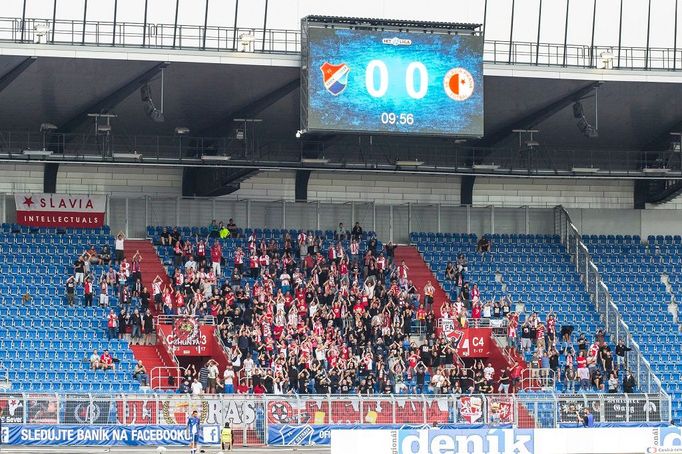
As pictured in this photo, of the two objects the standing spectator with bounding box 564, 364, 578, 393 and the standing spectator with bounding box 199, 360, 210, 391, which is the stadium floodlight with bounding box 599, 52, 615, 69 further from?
the standing spectator with bounding box 199, 360, 210, 391

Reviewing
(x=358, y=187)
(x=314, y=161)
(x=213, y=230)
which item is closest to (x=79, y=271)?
(x=213, y=230)

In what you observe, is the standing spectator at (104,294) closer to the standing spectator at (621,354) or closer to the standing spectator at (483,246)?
the standing spectator at (483,246)

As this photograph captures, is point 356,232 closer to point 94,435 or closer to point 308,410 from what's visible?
point 308,410

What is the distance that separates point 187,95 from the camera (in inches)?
2131

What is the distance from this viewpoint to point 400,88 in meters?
52.5

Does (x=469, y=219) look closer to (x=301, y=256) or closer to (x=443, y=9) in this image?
(x=301, y=256)

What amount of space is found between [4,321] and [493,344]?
17791mm

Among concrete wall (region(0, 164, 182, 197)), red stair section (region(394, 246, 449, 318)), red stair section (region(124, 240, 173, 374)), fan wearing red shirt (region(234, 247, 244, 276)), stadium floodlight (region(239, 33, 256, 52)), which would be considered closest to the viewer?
stadium floodlight (region(239, 33, 256, 52))

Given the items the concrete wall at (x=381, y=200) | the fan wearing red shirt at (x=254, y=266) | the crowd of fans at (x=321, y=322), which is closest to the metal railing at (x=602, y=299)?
the crowd of fans at (x=321, y=322)

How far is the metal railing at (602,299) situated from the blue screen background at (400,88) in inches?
397

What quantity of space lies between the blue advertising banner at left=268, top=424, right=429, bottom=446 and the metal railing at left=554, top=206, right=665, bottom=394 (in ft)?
35.3

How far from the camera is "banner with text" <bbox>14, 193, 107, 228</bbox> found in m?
57.9

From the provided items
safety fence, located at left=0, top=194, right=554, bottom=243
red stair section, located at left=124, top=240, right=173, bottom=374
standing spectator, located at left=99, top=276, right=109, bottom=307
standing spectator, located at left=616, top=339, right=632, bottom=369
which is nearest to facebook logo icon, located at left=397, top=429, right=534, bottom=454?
red stair section, located at left=124, top=240, right=173, bottom=374

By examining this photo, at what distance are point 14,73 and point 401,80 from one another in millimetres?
13224
